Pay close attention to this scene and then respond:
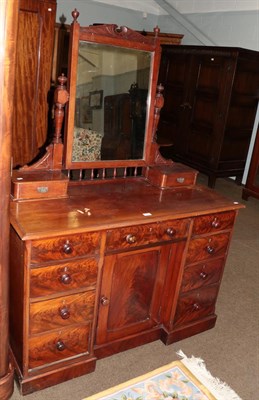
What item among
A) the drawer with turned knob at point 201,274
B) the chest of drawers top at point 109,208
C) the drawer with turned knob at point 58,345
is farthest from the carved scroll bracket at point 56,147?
the drawer with turned knob at point 201,274

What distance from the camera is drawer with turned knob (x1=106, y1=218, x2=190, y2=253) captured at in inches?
68.8

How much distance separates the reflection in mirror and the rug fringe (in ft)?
3.75

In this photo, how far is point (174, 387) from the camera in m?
1.89

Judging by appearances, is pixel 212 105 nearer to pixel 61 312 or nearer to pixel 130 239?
pixel 130 239

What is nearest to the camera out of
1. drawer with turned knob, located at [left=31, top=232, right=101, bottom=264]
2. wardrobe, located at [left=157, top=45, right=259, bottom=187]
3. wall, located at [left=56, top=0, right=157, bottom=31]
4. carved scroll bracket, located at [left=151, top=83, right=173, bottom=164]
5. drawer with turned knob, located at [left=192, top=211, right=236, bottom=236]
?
drawer with turned knob, located at [left=31, top=232, right=101, bottom=264]

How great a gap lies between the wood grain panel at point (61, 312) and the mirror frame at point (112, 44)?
0.66 metres

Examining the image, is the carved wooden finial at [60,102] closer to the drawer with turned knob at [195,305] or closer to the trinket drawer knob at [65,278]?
the trinket drawer knob at [65,278]

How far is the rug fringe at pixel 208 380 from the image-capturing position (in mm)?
1875

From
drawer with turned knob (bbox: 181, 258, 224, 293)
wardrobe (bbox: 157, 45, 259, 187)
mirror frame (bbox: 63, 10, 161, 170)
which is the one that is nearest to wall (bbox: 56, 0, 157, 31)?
wardrobe (bbox: 157, 45, 259, 187)

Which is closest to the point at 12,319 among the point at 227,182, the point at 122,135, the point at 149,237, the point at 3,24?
the point at 149,237

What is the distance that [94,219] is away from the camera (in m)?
1.68

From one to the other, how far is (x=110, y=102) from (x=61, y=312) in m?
1.09

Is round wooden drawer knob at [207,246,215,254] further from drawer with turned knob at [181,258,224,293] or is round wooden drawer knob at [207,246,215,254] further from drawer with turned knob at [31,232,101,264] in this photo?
drawer with turned knob at [31,232,101,264]

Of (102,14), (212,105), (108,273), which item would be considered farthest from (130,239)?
(102,14)
